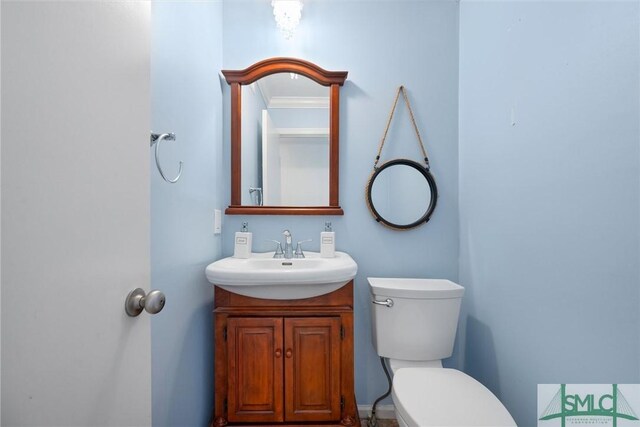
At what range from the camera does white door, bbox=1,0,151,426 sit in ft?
1.05

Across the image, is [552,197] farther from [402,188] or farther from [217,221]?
[217,221]

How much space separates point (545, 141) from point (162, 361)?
4.91 ft

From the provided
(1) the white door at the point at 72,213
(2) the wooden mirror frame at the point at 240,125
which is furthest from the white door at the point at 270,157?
(1) the white door at the point at 72,213

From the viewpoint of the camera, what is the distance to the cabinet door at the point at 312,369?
1135mm

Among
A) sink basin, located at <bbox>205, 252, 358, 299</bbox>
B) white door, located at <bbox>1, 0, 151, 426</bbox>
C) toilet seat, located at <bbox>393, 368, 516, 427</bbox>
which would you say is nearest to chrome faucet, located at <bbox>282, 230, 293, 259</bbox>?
sink basin, located at <bbox>205, 252, 358, 299</bbox>

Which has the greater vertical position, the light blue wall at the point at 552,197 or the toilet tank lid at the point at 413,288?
the light blue wall at the point at 552,197

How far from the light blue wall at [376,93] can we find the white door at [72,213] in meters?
1.00

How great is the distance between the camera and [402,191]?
4.93 ft

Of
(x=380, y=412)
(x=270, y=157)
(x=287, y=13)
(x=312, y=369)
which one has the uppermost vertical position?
(x=287, y=13)

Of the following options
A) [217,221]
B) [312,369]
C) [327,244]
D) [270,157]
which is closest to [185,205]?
[217,221]

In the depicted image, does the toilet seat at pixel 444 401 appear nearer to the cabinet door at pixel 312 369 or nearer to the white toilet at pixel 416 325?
the white toilet at pixel 416 325

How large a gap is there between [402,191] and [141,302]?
1314 millimetres

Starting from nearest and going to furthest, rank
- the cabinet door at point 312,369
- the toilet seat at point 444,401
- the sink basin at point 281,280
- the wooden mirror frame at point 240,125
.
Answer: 1. the toilet seat at point 444,401
2. the sink basin at point 281,280
3. the cabinet door at point 312,369
4. the wooden mirror frame at point 240,125

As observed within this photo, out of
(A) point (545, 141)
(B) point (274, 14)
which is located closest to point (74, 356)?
(A) point (545, 141)
